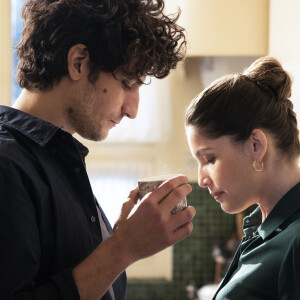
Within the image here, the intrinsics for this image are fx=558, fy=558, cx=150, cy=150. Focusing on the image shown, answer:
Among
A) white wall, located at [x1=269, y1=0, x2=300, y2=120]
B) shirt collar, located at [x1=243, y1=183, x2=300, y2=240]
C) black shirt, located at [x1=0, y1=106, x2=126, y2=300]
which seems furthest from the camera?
white wall, located at [x1=269, y1=0, x2=300, y2=120]

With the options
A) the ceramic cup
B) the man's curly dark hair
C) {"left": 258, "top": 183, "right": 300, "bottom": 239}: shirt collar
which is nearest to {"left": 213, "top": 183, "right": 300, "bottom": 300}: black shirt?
{"left": 258, "top": 183, "right": 300, "bottom": 239}: shirt collar

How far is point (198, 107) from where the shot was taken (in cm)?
134

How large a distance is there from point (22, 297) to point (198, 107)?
2.04 ft

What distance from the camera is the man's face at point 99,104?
117 centimetres

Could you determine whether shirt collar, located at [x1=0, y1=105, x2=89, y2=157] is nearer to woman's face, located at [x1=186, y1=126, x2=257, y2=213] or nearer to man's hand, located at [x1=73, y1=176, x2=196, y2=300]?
man's hand, located at [x1=73, y1=176, x2=196, y2=300]

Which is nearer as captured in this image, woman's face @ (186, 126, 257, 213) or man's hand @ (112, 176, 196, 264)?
man's hand @ (112, 176, 196, 264)

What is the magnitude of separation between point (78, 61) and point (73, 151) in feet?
0.62

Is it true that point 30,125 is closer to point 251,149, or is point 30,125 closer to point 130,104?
point 130,104

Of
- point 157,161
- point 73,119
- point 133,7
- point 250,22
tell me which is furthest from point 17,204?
point 157,161

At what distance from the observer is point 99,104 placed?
118 centimetres

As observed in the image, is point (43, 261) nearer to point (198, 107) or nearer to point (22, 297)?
point (22, 297)

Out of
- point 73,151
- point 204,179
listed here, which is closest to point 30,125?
point 73,151

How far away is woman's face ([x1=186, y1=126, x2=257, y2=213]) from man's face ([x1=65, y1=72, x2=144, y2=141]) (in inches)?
8.5

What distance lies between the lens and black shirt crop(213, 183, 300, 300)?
1082 mm
